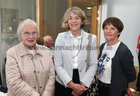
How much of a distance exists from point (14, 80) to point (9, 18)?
232 centimetres

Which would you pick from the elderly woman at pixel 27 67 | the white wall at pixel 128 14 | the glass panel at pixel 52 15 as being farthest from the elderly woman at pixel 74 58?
the white wall at pixel 128 14

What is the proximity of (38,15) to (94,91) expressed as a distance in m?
2.59

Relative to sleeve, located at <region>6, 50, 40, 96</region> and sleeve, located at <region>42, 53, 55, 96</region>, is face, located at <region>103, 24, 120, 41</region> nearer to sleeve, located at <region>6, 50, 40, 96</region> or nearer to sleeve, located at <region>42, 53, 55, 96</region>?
sleeve, located at <region>42, 53, 55, 96</region>

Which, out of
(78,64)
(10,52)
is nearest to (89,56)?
(78,64)

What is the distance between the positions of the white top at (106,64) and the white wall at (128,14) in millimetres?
4369

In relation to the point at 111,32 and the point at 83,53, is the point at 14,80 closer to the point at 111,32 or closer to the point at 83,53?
the point at 83,53

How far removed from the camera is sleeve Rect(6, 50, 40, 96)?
4.62 ft

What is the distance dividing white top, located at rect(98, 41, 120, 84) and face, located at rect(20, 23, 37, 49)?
90 cm

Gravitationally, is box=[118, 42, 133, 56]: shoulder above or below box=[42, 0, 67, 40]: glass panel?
below

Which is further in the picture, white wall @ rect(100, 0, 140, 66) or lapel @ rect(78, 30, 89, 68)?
white wall @ rect(100, 0, 140, 66)

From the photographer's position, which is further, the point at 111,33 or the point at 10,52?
the point at 111,33

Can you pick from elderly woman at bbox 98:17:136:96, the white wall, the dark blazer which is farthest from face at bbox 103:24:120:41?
the white wall

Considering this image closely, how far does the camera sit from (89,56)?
1.77 m

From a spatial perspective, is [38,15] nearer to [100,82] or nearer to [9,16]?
[9,16]
